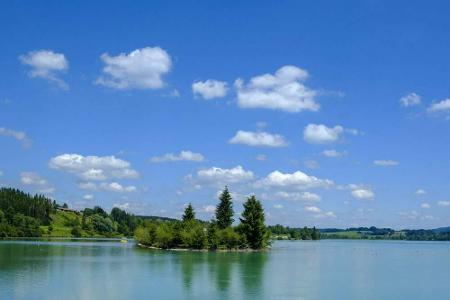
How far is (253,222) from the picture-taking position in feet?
377

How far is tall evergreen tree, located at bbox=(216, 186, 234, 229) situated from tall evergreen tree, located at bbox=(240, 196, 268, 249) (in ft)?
38.0

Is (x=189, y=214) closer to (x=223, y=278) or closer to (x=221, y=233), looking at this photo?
(x=221, y=233)

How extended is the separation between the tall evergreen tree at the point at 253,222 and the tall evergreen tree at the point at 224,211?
11.6 meters

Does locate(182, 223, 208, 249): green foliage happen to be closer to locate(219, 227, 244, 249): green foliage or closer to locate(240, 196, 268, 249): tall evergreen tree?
locate(219, 227, 244, 249): green foliage

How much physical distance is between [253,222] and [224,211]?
15.3 meters

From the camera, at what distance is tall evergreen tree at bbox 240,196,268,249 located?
115 meters

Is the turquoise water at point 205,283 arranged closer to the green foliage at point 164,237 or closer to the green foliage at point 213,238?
the green foliage at point 213,238

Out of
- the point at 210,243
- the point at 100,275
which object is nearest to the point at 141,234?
the point at 210,243

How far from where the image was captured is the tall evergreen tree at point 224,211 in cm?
12788

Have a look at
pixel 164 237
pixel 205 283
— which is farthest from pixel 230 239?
pixel 205 283

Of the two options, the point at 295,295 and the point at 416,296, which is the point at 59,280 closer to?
the point at 295,295

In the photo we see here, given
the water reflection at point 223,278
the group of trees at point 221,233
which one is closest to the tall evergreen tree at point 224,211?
the group of trees at point 221,233

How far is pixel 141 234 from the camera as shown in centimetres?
14575

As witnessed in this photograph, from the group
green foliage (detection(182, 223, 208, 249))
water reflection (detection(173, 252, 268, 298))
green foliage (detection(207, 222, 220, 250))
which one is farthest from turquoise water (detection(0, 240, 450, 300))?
green foliage (detection(182, 223, 208, 249))
